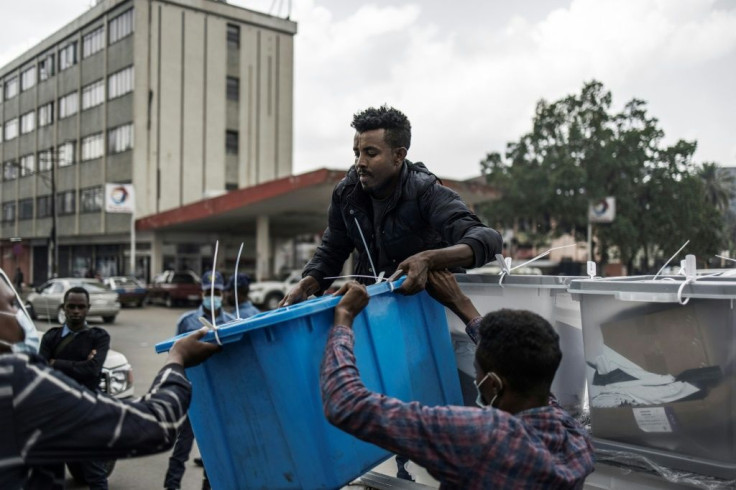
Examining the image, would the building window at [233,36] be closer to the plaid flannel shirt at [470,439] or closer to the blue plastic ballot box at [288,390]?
the blue plastic ballot box at [288,390]

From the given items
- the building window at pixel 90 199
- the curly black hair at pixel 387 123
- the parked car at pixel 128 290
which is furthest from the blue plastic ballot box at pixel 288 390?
the building window at pixel 90 199

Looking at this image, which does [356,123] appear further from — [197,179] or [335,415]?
[197,179]

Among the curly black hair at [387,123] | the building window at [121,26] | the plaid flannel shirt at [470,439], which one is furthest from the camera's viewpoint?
the building window at [121,26]

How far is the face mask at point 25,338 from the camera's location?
162 cm

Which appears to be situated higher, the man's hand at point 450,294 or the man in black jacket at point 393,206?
the man in black jacket at point 393,206

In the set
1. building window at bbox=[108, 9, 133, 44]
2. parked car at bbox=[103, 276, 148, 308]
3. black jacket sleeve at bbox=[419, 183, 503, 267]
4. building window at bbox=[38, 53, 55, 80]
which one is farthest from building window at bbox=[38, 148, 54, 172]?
black jacket sleeve at bbox=[419, 183, 503, 267]

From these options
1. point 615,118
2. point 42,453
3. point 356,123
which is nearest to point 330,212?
point 356,123

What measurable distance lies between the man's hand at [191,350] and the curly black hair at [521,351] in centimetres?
80

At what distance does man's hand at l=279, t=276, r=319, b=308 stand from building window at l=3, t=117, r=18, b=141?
48.9m

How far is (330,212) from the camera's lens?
3053 mm

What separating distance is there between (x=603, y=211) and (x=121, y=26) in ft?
89.5

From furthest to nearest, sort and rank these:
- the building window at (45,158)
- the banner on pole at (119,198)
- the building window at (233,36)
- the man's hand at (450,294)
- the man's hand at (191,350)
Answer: the building window at (45,158)
the building window at (233,36)
the banner on pole at (119,198)
the man's hand at (450,294)
the man's hand at (191,350)

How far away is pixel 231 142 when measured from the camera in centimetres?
3588

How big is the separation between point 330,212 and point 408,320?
3.09 ft
